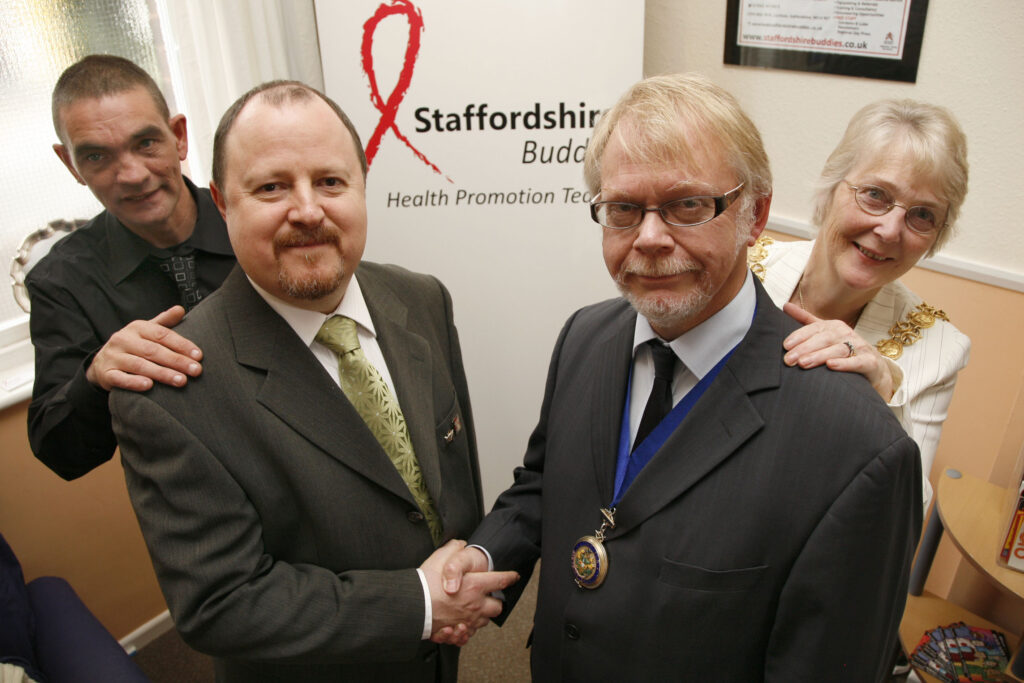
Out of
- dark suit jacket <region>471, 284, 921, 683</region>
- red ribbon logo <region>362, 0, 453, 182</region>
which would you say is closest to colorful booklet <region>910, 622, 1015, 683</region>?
dark suit jacket <region>471, 284, 921, 683</region>

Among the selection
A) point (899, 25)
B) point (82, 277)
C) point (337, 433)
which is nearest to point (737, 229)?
point (337, 433)

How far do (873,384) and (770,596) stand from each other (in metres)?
0.40

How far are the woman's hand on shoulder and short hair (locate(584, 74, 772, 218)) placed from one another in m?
0.23

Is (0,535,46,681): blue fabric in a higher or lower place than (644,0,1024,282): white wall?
lower

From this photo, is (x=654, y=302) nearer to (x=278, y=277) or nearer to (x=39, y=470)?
(x=278, y=277)

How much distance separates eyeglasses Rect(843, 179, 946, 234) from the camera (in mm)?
1561

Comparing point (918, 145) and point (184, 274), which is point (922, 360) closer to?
point (918, 145)

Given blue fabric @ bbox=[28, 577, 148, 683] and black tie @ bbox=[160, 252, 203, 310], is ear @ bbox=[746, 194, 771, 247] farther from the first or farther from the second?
blue fabric @ bbox=[28, 577, 148, 683]

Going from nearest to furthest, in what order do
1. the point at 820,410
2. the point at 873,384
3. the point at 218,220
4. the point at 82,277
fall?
the point at 820,410, the point at 873,384, the point at 82,277, the point at 218,220

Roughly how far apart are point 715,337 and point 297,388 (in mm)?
757

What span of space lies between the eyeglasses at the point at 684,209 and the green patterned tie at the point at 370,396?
1.92 ft

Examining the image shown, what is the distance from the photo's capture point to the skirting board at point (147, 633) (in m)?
2.82

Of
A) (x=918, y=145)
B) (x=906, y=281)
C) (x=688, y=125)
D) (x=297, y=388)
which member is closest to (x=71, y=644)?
(x=297, y=388)

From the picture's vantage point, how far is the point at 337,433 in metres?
1.33
